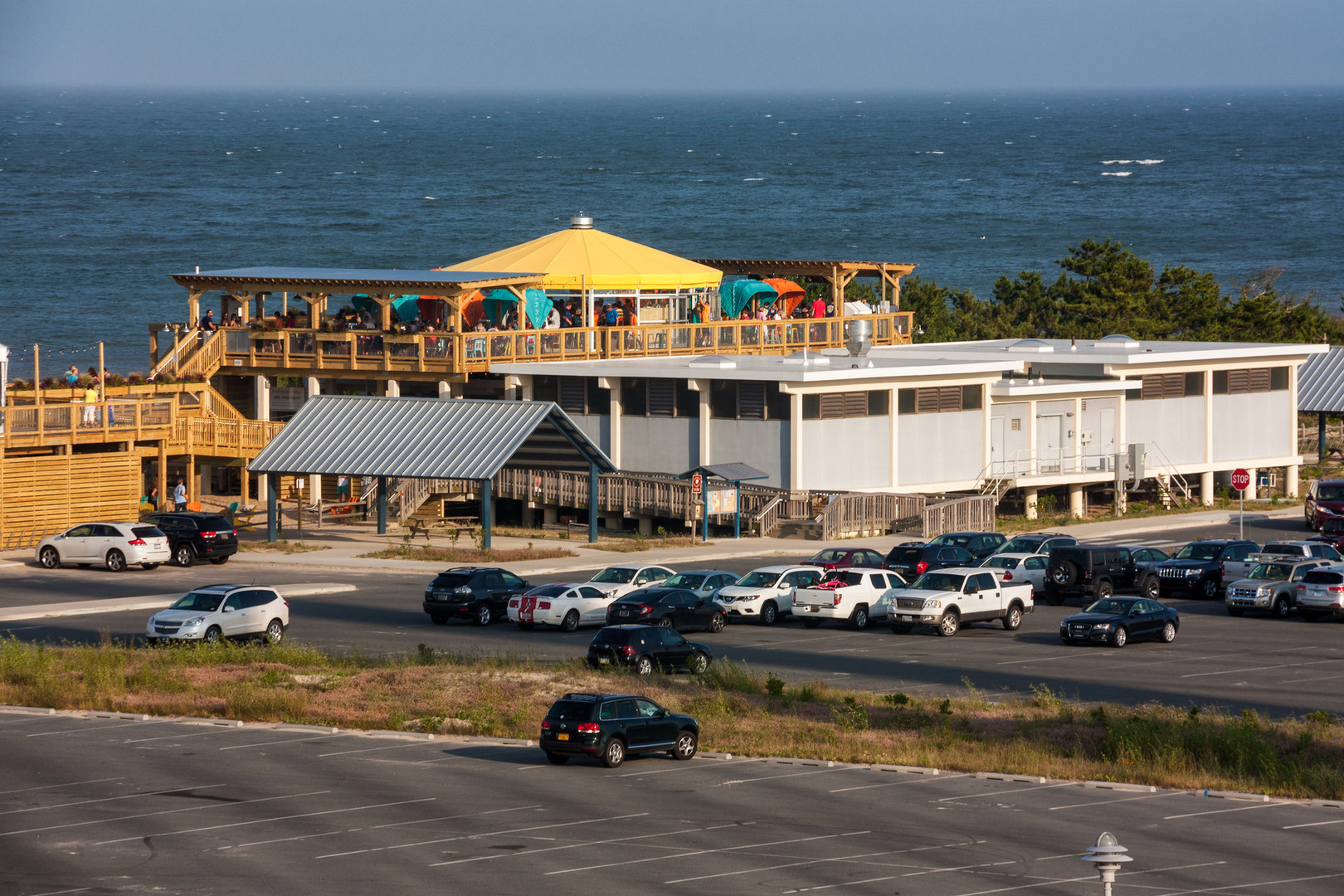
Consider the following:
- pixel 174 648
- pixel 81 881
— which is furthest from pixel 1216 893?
pixel 174 648

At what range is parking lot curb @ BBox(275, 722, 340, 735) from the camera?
101ft

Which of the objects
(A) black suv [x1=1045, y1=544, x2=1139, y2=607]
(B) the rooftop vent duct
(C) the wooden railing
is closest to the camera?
(A) black suv [x1=1045, y1=544, x2=1139, y2=607]

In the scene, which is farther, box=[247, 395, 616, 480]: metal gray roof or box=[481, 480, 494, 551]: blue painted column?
box=[247, 395, 616, 480]: metal gray roof

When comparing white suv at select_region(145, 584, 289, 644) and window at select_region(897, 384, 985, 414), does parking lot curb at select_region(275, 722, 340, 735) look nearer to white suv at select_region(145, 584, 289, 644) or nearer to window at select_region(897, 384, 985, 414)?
white suv at select_region(145, 584, 289, 644)

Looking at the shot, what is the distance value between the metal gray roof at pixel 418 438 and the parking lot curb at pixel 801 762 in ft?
82.7

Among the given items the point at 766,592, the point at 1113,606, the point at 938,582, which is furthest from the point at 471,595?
the point at 1113,606

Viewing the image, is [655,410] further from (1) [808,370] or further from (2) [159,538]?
(2) [159,538]

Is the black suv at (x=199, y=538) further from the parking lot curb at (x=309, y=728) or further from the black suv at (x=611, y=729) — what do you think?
the black suv at (x=611, y=729)

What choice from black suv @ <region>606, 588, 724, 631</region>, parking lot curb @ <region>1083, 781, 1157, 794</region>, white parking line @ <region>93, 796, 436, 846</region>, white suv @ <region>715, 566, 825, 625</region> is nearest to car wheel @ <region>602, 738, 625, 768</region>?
white parking line @ <region>93, 796, 436, 846</region>

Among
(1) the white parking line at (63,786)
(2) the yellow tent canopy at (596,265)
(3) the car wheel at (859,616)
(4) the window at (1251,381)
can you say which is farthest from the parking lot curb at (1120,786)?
(2) the yellow tent canopy at (596,265)

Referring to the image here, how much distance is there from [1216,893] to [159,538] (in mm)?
36493

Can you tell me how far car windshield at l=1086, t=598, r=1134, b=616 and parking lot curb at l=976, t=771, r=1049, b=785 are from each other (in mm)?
13514

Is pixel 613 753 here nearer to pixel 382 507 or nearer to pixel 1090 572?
pixel 1090 572

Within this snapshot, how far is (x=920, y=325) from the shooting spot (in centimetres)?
9988
